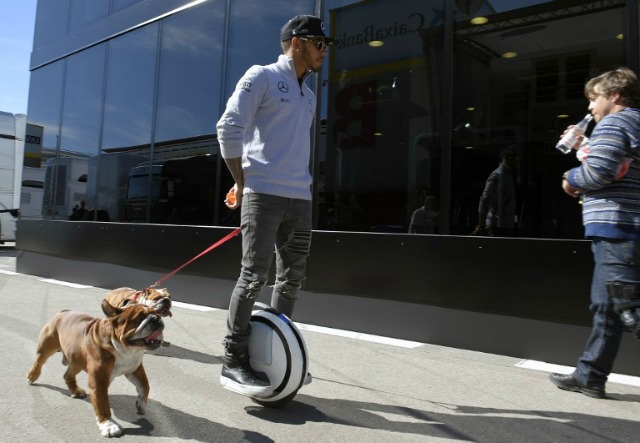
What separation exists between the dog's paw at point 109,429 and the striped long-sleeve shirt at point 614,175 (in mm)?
2778

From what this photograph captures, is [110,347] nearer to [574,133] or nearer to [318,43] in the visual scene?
[318,43]

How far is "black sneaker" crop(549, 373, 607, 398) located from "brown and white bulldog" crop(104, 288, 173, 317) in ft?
8.00

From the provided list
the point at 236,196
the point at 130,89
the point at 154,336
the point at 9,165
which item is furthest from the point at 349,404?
the point at 9,165

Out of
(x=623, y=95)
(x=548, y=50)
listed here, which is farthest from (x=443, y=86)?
(x=623, y=95)

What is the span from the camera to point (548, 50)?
4148mm

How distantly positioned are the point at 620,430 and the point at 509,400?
1.97 feet

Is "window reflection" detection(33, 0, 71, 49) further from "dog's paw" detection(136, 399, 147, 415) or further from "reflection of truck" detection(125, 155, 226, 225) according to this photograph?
"dog's paw" detection(136, 399, 147, 415)

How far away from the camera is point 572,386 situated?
10.5ft

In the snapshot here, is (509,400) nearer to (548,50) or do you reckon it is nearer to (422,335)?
(422,335)

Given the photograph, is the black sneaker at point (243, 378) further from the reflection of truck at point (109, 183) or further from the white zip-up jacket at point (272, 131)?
the reflection of truck at point (109, 183)

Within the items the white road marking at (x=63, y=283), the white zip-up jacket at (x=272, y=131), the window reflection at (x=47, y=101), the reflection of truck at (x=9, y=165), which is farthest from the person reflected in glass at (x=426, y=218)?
the reflection of truck at (x=9, y=165)

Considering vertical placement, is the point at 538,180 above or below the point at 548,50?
below

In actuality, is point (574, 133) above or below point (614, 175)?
above

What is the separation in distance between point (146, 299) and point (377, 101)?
336 cm
